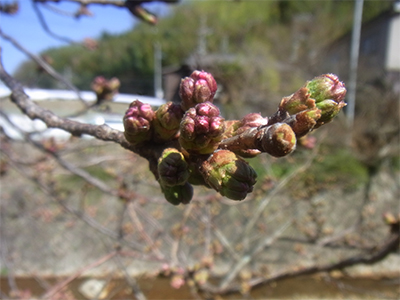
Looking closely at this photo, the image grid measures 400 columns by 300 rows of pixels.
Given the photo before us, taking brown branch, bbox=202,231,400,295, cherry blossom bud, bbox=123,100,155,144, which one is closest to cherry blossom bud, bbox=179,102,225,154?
cherry blossom bud, bbox=123,100,155,144

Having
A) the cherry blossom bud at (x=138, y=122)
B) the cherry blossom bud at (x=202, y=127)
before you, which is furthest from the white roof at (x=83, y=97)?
the cherry blossom bud at (x=202, y=127)

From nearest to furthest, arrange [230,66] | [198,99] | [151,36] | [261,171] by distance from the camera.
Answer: [198,99]
[261,171]
[230,66]
[151,36]

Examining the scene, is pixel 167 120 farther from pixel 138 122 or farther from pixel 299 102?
pixel 299 102

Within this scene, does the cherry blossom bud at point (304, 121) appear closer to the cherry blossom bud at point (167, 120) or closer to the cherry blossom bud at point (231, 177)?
the cherry blossom bud at point (231, 177)

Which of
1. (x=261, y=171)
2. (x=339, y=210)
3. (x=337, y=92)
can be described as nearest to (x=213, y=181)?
(x=337, y=92)

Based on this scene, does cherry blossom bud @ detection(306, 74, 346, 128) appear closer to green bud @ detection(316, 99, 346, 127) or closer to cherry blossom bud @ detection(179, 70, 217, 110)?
green bud @ detection(316, 99, 346, 127)

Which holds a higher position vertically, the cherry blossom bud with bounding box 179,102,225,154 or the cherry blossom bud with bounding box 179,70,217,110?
the cherry blossom bud with bounding box 179,70,217,110

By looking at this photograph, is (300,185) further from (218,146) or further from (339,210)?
(218,146)

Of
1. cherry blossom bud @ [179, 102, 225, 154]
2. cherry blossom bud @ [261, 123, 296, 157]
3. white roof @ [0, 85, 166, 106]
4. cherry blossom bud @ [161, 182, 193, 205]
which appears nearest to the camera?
cherry blossom bud @ [261, 123, 296, 157]
